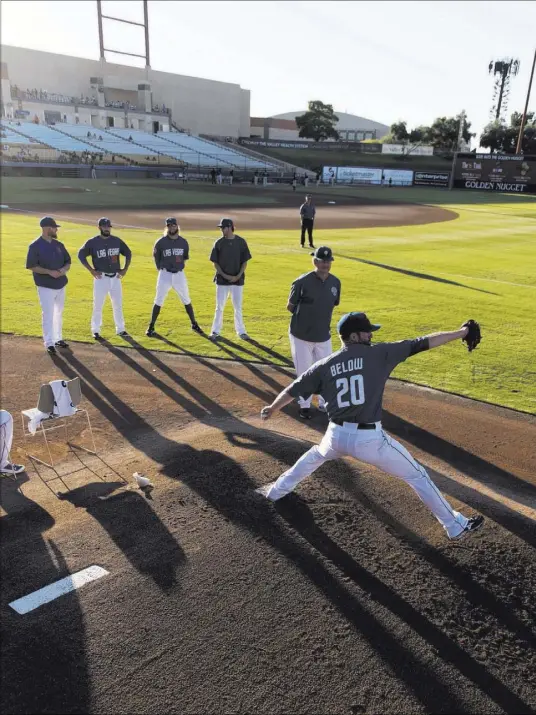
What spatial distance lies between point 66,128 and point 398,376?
75735 mm

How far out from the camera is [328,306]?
7520mm

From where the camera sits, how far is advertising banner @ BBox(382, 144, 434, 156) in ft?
296

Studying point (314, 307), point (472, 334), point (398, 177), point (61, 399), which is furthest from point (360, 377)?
point (398, 177)

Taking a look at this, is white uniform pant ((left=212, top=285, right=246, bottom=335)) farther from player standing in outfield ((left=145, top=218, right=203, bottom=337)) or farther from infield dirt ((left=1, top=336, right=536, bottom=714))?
infield dirt ((left=1, top=336, right=536, bottom=714))

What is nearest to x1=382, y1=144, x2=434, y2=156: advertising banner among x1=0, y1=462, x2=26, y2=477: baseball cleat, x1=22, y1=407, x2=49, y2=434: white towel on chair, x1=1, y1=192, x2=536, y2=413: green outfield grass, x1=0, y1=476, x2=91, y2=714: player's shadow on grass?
x1=1, y1=192, x2=536, y2=413: green outfield grass

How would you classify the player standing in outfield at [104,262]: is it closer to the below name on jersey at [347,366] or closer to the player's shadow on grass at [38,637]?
the player's shadow on grass at [38,637]

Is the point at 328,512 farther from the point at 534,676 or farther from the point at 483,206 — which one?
the point at 483,206

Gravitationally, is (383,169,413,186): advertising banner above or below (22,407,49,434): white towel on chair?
above

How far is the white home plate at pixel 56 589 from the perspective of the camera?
437 cm

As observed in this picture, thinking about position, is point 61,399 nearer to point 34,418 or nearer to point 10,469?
point 34,418

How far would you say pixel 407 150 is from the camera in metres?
91.1

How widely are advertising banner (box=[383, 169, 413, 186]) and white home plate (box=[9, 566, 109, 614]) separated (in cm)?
7076

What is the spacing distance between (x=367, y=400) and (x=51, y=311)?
733 centimetres

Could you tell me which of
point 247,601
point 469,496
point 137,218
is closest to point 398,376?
point 469,496
